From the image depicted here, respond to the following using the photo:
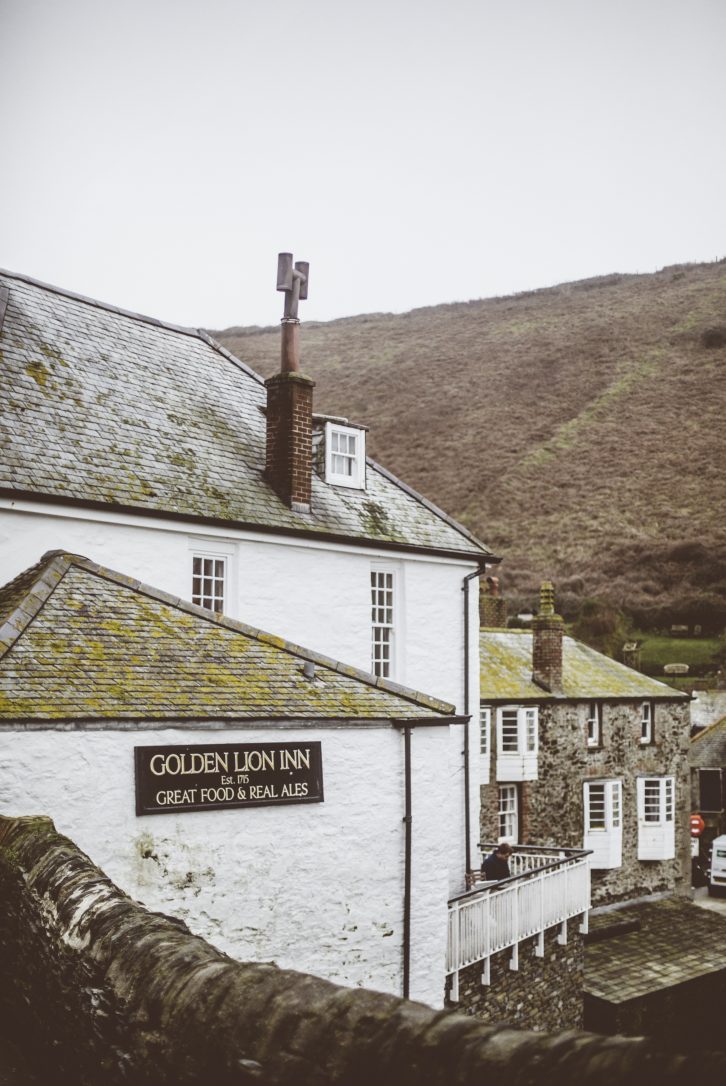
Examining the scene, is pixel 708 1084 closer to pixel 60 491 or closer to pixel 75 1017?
pixel 75 1017

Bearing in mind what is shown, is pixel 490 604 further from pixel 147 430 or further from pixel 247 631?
pixel 247 631

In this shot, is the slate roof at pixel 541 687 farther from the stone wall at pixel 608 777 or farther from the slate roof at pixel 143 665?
the slate roof at pixel 143 665

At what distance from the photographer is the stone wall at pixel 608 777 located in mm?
27906

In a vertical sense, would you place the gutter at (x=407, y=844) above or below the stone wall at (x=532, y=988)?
above

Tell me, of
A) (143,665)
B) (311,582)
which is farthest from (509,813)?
(143,665)

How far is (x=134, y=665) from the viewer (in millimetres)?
10789

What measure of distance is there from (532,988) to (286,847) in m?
9.76

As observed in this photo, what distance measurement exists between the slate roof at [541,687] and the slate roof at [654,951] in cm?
645

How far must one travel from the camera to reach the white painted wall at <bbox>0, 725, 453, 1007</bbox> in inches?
379

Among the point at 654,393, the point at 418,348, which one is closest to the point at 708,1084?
the point at 654,393

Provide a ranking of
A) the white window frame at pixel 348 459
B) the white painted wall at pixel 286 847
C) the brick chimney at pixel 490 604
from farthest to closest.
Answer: the brick chimney at pixel 490 604 → the white window frame at pixel 348 459 → the white painted wall at pixel 286 847

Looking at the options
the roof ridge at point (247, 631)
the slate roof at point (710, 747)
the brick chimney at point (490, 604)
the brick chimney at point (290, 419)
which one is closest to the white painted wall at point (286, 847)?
the roof ridge at point (247, 631)

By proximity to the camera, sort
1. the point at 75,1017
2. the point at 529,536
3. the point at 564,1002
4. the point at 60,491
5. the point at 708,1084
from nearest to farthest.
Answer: the point at 708,1084
the point at 75,1017
the point at 60,491
the point at 564,1002
the point at 529,536

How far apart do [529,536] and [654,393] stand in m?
22.3
